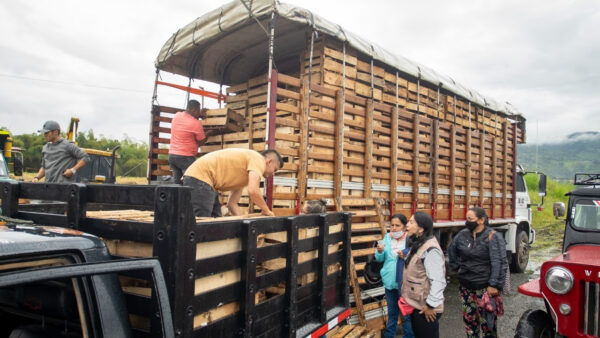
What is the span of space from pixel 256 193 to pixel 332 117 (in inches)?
96.7

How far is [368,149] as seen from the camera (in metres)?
6.04

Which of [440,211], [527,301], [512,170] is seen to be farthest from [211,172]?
[512,170]

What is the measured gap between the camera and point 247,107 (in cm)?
619

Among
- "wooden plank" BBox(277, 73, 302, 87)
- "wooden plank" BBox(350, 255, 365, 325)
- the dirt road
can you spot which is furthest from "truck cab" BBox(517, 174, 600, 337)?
"wooden plank" BBox(277, 73, 302, 87)

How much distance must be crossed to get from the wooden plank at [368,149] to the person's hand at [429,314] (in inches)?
92.9

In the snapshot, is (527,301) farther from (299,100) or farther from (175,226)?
(175,226)

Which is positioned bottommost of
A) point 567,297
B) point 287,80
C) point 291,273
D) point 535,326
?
→ point 535,326

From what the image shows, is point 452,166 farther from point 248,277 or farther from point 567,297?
point 248,277

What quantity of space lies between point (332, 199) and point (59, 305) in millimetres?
4167

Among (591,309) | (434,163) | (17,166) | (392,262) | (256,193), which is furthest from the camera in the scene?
(17,166)

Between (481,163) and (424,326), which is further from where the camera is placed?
(481,163)

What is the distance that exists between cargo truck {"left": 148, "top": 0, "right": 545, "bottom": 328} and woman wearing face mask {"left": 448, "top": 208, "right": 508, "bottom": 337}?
51.1 inches

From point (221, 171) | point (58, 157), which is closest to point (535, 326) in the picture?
point (221, 171)

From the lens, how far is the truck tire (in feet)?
32.1
